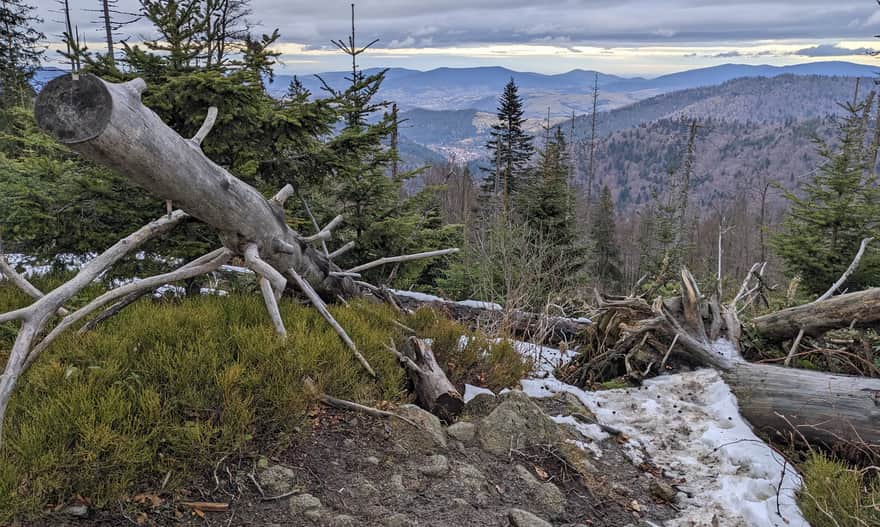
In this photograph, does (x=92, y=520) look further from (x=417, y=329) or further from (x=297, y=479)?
(x=417, y=329)

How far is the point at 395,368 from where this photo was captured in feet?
12.0

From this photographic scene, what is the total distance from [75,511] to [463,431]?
7.13 feet

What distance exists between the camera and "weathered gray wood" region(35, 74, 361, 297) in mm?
2068

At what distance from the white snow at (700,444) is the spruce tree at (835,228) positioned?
302 inches

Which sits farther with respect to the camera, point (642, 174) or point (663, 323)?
point (642, 174)

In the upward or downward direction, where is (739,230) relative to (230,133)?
downward

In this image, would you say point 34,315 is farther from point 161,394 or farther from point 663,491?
point 663,491

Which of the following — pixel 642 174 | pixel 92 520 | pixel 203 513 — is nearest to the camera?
pixel 92 520

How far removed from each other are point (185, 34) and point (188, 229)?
209 cm

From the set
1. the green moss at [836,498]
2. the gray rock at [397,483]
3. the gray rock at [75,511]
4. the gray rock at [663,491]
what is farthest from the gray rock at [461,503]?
the green moss at [836,498]

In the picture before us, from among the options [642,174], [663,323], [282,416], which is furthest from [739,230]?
[642,174]

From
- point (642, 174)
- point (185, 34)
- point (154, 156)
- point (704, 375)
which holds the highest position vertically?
point (185, 34)

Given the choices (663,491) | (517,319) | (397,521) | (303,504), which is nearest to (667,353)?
(517,319)

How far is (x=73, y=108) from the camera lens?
2.07 m
